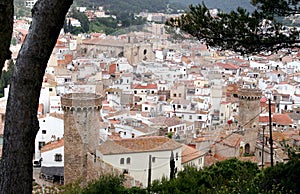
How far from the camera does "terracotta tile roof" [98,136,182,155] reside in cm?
1054

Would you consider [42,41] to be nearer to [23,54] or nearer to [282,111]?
[23,54]

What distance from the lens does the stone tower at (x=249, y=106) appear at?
12.5 m

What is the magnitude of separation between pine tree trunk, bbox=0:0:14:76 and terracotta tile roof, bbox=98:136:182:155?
8182 mm

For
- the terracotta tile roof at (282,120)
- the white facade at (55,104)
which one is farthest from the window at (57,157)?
the terracotta tile roof at (282,120)

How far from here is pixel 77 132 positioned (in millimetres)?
9281

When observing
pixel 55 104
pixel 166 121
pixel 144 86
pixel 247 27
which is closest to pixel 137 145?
pixel 166 121

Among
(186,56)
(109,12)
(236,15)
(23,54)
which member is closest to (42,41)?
(23,54)

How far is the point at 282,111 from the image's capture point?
22516mm

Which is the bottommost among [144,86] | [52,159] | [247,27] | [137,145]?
[52,159]

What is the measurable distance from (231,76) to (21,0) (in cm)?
4293

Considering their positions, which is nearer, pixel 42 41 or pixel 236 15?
pixel 42 41

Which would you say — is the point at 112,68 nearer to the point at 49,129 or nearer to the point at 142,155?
the point at 49,129

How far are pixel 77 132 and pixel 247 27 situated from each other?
4.63 meters

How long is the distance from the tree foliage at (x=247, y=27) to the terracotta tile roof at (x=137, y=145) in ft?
17.0
